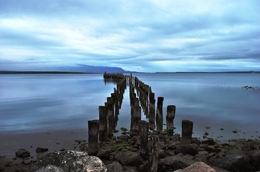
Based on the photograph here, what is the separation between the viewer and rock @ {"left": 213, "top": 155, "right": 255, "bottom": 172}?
5.17 m

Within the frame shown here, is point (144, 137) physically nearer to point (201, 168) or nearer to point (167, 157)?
point (167, 157)

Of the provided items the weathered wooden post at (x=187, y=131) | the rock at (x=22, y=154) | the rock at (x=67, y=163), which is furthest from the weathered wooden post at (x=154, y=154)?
the rock at (x=22, y=154)

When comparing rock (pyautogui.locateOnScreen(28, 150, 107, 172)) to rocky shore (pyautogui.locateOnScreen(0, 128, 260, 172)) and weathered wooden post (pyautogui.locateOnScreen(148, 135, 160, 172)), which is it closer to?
rocky shore (pyautogui.locateOnScreen(0, 128, 260, 172))

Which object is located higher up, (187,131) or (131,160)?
(187,131)

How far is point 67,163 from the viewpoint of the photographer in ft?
9.88

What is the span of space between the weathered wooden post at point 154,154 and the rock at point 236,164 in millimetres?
1477

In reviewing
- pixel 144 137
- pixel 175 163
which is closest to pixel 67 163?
pixel 175 163

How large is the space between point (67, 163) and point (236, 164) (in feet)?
13.2

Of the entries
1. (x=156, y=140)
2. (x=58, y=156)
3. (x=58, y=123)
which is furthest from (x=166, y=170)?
(x=58, y=123)

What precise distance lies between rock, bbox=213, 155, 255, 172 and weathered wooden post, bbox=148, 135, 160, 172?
1.48 m

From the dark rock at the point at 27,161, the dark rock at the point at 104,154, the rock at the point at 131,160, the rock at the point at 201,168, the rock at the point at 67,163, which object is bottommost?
the dark rock at the point at 27,161

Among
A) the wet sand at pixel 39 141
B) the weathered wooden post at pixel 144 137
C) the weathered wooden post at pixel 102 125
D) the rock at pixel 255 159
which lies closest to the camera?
the rock at pixel 255 159

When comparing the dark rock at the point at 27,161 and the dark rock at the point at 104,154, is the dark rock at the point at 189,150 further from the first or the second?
the dark rock at the point at 27,161

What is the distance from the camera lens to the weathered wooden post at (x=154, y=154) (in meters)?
5.23
